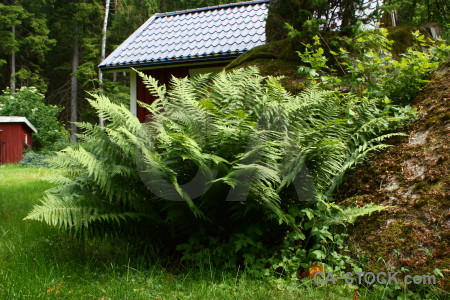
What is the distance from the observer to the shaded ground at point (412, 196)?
220cm

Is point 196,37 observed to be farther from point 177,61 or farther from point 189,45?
point 177,61

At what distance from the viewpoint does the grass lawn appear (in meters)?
2.08

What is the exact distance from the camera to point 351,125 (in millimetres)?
3131

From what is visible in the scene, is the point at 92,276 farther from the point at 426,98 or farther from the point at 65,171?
the point at 426,98

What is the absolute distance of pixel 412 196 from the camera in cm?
252

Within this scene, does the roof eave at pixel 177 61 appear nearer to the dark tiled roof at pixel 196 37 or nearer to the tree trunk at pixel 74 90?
the dark tiled roof at pixel 196 37

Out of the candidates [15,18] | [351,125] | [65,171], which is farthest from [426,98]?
[15,18]

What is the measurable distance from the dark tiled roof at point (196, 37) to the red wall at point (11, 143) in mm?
7541

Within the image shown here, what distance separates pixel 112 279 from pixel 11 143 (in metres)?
15.6
